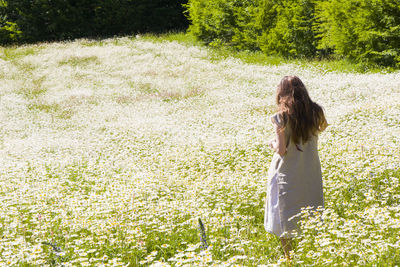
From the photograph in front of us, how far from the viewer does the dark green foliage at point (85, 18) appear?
37281 millimetres

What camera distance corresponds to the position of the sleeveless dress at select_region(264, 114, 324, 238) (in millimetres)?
4848

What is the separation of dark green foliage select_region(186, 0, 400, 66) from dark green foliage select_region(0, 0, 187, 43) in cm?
1054

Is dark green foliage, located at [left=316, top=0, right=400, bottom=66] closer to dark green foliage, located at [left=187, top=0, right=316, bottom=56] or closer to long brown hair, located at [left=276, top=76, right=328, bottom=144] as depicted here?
dark green foliage, located at [left=187, top=0, right=316, bottom=56]

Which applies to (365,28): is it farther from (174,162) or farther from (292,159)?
(292,159)

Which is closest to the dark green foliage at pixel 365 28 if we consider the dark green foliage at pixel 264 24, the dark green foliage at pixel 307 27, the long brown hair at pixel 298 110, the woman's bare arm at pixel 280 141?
the dark green foliage at pixel 307 27

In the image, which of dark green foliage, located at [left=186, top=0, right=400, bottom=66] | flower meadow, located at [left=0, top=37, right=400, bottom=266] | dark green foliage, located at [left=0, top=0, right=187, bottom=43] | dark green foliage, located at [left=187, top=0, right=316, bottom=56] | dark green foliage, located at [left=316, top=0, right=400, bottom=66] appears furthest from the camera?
dark green foliage, located at [left=0, top=0, right=187, bottom=43]

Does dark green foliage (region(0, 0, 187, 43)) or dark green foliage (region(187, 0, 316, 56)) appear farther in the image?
dark green foliage (region(0, 0, 187, 43))

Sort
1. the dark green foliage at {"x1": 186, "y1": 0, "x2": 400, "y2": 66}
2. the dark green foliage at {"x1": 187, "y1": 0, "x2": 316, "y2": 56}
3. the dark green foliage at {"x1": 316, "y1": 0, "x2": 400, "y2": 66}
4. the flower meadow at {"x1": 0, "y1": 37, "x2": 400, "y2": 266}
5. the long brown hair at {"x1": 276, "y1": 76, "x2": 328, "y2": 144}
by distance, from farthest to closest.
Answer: the dark green foliage at {"x1": 187, "y1": 0, "x2": 316, "y2": 56} → the dark green foliage at {"x1": 186, "y1": 0, "x2": 400, "y2": 66} → the dark green foliage at {"x1": 316, "y1": 0, "x2": 400, "y2": 66} → the long brown hair at {"x1": 276, "y1": 76, "x2": 328, "y2": 144} → the flower meadow at {"x1": 0, "y1": 37, "x2": 400, "y2": 266}

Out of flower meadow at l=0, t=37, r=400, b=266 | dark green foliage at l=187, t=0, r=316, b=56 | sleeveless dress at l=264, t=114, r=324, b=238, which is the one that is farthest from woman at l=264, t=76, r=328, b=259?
dark green foliage at l=187, t=0, r=316, b=56

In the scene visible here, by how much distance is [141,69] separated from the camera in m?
26.5

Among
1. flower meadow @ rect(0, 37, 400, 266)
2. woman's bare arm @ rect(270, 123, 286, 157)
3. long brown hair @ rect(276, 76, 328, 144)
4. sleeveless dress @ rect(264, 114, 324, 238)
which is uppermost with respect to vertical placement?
long brown hair @ rect(276, 76, 328, 144)

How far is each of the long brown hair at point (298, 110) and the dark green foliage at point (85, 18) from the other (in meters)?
37.2

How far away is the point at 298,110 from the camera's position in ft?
15.6

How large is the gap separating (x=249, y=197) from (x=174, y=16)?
129ft
